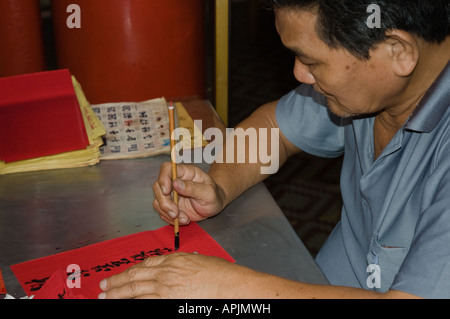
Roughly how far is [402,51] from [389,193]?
0.93ft

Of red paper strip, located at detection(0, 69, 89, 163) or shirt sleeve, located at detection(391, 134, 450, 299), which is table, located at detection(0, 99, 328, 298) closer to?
red paper strip, located at detection(0, 69, 89, 163)

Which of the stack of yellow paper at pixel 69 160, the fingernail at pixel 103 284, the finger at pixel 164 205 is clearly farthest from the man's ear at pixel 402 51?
the stack of yellow paper at pixel 69 160

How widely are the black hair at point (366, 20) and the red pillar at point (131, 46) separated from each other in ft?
3.48

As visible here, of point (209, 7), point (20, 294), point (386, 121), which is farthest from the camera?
point (209, 7)

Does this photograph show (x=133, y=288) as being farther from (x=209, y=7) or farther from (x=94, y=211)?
(x=209, y=7)

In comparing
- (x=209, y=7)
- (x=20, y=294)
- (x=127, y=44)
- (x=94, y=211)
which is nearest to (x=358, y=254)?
(x=94, y=211)

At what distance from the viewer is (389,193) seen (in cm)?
110

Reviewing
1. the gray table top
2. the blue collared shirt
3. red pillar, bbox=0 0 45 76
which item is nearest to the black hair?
the blue collared shirt

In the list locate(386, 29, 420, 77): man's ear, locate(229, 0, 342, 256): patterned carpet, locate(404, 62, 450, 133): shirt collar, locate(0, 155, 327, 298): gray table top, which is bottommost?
locate(229, 0, 342, 256): patterned carpet

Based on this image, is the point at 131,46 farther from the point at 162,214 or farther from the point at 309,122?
the point at 162,214

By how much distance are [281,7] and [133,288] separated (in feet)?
1.74

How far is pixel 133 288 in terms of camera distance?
0.98 m

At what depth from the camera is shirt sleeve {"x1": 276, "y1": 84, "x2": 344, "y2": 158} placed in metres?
1.40

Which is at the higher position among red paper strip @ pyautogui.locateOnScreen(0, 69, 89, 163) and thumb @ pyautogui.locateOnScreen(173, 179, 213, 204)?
red paper strip @ pyautogui.locateOnScreen(0, 69, 89, 163)
